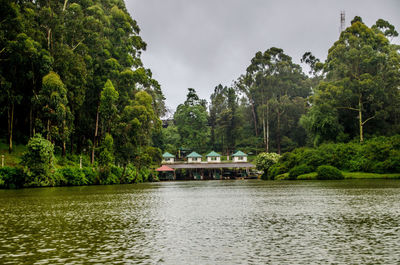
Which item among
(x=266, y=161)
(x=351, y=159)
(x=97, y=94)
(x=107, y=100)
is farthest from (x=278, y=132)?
(x=107, y=100)

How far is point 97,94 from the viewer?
45.2 m

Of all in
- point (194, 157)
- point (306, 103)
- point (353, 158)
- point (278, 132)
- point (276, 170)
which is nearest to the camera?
point (353, 158)

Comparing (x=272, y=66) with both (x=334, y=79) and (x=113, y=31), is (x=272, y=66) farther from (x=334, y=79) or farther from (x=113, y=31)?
(x=113, y=31)

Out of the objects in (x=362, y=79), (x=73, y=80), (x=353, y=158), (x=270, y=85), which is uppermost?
(x=270, y=85)

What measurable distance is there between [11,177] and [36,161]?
2245mm

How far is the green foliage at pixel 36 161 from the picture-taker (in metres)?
31.5

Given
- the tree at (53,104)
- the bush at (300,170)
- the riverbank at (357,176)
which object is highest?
the tree at (53,104)

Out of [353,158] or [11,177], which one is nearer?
[11,177]

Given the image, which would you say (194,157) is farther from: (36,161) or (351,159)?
(36,161)

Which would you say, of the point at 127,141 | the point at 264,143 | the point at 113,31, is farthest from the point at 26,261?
the point at 264,143

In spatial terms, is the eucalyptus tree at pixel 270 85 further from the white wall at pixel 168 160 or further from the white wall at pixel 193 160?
the white wall at pixel 168 160

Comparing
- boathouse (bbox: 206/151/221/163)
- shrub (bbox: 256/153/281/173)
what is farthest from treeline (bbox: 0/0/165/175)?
boathouse (bbox: 206/151/221/163)

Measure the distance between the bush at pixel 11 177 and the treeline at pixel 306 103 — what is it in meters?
35.5

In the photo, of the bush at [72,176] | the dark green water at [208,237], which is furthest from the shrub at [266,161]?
the dark green water at [208,237]
